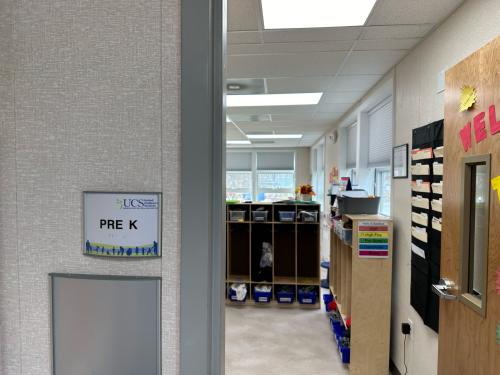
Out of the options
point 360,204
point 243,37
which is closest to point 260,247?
point 360,204

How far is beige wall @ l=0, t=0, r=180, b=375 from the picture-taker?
0.63 m

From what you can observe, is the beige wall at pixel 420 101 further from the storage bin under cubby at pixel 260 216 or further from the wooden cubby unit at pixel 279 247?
the storage bin under cubby at pixel 260 216

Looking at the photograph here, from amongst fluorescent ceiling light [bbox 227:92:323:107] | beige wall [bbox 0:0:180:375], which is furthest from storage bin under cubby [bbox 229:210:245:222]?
beige wall [bbox 0:0:180:375]

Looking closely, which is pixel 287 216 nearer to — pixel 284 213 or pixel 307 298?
pixel 284 213

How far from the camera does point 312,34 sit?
6.21ft

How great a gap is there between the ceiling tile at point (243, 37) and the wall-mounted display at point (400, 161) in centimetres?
138

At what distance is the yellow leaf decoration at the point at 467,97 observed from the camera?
120 cm

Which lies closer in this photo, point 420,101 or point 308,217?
point 420,101

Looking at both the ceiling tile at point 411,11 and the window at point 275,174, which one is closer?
the ceiling tile at point 411,11

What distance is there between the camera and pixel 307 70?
8.26 ft

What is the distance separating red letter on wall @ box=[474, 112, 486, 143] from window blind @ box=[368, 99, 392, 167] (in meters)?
1.69

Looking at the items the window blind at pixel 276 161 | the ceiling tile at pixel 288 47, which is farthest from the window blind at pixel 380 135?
the window blind at pixel 276 161

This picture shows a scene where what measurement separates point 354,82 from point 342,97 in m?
0.55

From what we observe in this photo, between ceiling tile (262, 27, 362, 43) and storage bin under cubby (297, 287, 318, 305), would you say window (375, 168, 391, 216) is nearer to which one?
storage bin under cubby (297, 287, 318, 305)
